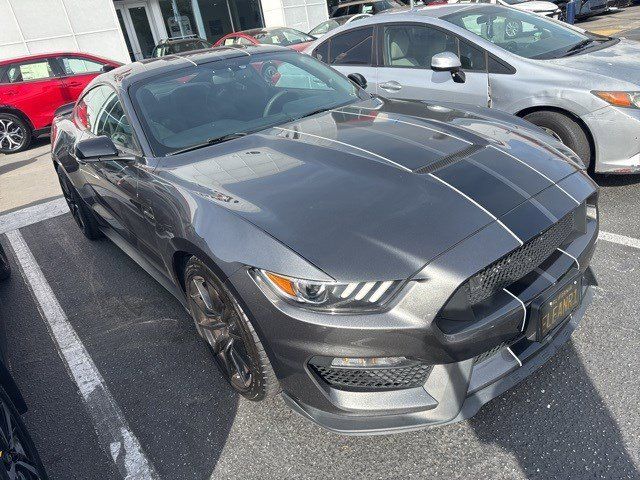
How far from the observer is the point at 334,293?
69.4 inches

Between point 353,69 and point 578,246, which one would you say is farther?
point 353,69

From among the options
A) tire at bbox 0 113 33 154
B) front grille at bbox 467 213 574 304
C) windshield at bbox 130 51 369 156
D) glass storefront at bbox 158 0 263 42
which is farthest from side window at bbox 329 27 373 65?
glass storefront at bbox 158 0 263 42

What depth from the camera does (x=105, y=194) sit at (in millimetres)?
3412

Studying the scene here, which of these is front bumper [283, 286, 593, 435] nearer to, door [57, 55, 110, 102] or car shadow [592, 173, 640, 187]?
car shadow [592, 173, 640, 187]

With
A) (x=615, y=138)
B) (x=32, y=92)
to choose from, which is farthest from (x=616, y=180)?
(x=32, y=92)

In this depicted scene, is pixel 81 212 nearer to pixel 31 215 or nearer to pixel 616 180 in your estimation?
pixel 31 215

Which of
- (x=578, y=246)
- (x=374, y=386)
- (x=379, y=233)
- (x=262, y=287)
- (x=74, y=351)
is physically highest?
(x=379, y=233)

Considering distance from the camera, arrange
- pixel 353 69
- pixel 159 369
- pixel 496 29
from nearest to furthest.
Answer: pixel 159 369, pixel 496 29, pixel 353 69

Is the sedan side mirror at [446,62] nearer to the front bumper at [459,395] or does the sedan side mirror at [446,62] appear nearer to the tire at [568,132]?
the tire at [568,132]

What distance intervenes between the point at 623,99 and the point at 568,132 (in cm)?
41

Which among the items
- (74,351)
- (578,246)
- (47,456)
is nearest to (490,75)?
(578,246)

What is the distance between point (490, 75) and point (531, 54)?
38cm

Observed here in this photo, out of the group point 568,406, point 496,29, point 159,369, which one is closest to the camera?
point 568,406

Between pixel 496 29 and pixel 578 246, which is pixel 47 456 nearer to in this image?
pixel 578 246
